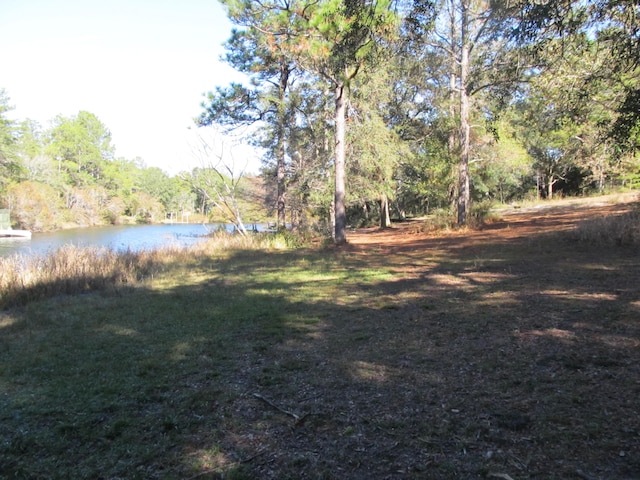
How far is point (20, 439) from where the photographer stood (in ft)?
8.75

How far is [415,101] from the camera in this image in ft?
77.0

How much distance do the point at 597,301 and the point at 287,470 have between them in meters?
4.44

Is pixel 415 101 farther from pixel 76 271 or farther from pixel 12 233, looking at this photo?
pixel 12 233

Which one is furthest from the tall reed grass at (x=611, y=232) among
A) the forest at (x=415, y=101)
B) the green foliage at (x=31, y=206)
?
the green foliage at (x=31, y=206)

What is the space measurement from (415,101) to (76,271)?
20166 mm

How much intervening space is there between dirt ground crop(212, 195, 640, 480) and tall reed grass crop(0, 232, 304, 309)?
588 cm

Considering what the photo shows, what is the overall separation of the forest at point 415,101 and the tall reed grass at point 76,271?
5.48m

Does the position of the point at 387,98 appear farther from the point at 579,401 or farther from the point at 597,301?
the point at 579,401

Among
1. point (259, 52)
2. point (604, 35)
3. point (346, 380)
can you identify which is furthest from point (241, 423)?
point (259, 52)

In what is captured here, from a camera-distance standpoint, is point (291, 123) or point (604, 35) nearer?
point (604, 35)

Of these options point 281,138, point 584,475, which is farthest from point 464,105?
point 584,475

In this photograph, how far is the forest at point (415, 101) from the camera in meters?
6.66

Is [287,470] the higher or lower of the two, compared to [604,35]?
lower

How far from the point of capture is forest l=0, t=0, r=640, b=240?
6.66 m
